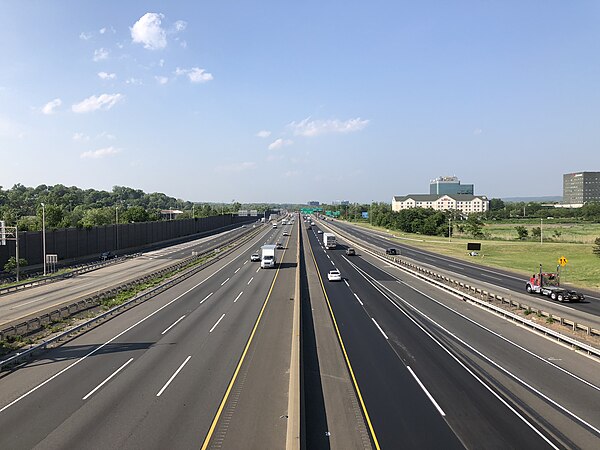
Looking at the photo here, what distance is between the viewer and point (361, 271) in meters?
59.4

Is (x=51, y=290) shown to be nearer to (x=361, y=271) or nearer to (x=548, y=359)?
(x=361, y=271)

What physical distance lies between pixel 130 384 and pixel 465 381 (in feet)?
50.5

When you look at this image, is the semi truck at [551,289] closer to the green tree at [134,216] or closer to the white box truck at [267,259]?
the white box truck at [267,259]

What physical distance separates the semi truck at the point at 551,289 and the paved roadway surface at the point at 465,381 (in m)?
10.8

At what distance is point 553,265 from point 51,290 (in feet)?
241

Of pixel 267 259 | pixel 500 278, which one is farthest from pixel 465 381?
pixel 267 259

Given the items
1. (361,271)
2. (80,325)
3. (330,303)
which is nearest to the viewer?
(80,325)

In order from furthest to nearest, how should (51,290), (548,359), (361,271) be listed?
1. (361,271)
2. (51,290)
3. (548,359)

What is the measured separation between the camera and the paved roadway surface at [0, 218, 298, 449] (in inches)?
562

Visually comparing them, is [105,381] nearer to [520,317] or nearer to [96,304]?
[96,304]

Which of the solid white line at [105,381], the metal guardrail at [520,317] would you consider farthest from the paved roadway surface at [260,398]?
the metal guardrail at [520,317]

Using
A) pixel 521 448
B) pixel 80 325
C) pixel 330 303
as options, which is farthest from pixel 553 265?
pixel 80 325

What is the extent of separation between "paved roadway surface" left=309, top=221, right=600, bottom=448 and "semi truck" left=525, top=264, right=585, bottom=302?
35.5 ft

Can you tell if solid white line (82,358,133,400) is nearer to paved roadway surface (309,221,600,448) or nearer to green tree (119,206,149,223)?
paved roadway surface (309,221,600,448)
